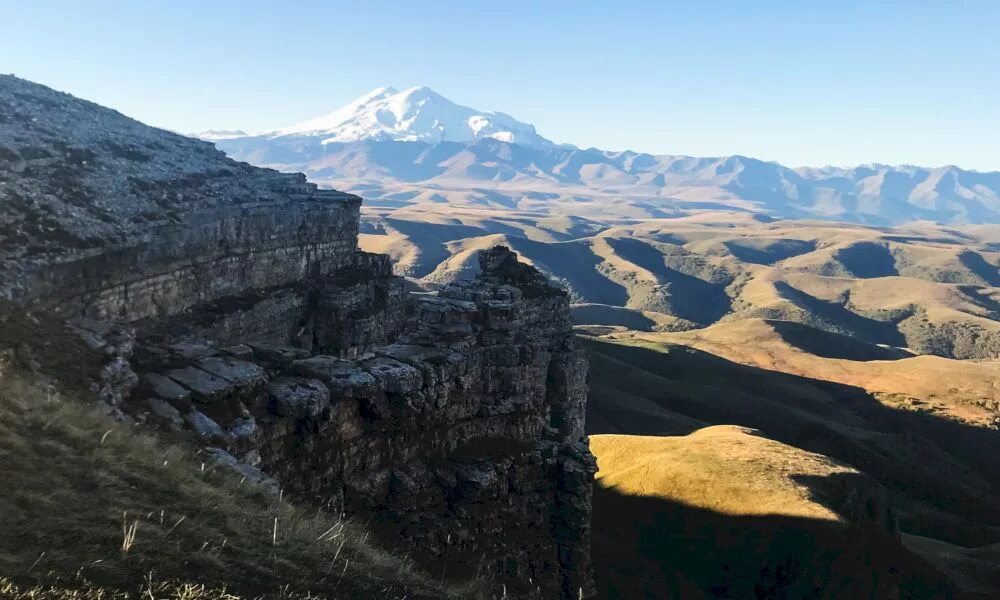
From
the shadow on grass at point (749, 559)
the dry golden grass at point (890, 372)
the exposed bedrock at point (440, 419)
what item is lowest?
the dry golden grass at point (890, 372)

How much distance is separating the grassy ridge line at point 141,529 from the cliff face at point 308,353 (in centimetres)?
350

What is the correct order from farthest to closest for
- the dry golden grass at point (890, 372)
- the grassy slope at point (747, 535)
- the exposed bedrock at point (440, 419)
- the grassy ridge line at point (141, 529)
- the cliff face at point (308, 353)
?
the dry golden grass at point (890, 372) < the grassy slope at point (747, 535) < the cliff face at point (308, 353) < the exposed bedrock at point (440, 419) < the grassy ridge line at point (141, 529)

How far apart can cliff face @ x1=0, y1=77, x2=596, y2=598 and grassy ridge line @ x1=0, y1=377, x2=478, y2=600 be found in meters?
3.50

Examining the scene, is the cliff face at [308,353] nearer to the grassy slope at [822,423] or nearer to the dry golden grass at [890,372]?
the grassy slope at [822,423]

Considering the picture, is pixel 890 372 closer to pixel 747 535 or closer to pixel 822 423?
pixel 822 423

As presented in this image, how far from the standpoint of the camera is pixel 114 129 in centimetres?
5869

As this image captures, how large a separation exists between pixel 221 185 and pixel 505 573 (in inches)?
1486

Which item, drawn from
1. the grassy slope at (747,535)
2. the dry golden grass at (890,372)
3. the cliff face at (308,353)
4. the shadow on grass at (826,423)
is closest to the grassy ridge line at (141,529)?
the cliff face at (308,353)

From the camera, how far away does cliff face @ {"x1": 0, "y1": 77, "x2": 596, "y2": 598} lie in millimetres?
24281

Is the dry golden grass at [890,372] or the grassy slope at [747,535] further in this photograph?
the dry golden grass at [890,372]

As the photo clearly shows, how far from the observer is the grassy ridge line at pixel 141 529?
11.0m

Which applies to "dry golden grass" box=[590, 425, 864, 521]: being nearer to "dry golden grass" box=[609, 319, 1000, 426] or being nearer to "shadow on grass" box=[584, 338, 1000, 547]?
"shadow on grass" box=[584, 338, 1000, 547]

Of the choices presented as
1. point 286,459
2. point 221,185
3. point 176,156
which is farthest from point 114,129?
point 286,459

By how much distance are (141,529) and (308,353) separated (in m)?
16.4
